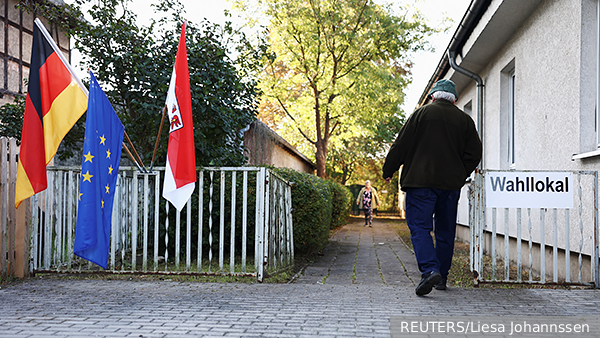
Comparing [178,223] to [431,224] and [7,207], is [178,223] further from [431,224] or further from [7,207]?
[431,224]

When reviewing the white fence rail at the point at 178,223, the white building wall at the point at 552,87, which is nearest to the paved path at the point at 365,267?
the white fence rail at the point at 178,223

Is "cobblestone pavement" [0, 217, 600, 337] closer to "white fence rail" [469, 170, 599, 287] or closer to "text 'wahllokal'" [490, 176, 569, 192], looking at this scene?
"white fence rail" [469, 170, 599, 287]

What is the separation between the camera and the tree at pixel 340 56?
20469 millimetres

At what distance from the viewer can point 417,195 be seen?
443 cm

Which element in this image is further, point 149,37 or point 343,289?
point 149,37

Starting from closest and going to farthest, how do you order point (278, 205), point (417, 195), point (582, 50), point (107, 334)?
1. point (107, 334)
2. point (417, 195)
3. point (582, 50)
4. point (278, 205)

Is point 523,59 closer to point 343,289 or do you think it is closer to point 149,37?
point 343,289

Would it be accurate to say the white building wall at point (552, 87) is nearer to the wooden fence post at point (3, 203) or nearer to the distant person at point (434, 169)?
the distant person at point (434, 169)

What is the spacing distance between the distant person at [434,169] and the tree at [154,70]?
2930mm

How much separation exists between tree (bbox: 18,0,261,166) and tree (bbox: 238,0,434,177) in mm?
13075

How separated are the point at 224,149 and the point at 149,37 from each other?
1.82m

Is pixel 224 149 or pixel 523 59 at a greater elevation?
pixel 523 59

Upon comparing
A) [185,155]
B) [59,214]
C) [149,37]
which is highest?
[149,37]

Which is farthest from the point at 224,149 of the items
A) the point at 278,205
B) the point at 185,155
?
the point at 185,155
